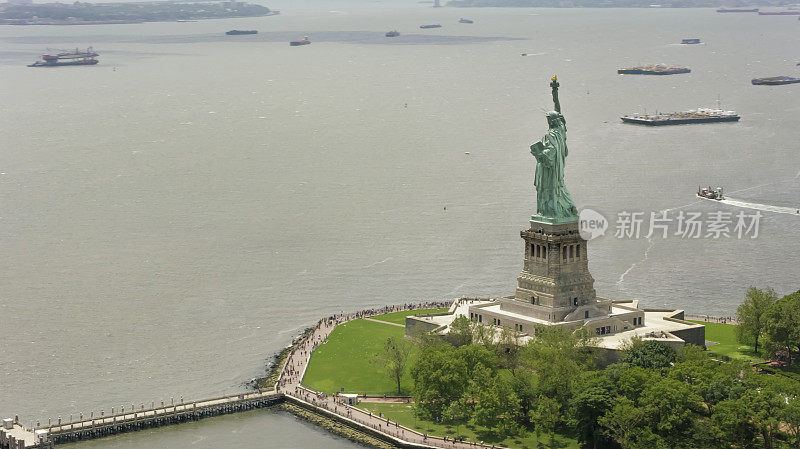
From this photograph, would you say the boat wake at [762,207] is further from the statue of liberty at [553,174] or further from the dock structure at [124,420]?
the dock structure at [124,420]

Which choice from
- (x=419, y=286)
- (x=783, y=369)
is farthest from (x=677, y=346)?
(x=419, y=286)

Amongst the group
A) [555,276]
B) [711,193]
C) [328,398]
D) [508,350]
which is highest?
[555,276]

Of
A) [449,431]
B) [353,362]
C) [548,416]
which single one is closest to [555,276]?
[353,362]

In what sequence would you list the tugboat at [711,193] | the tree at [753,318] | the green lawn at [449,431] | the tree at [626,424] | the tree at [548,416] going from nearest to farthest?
1. the tree at [626,424]
2. the green lawn at [449,431]
3. the tree at [548,416]
4. the tree at [753,318]
5. the tugboat at [711,193]

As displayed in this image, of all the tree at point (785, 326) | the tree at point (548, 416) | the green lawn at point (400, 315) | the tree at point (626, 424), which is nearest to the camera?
the tree at point (626, 424)

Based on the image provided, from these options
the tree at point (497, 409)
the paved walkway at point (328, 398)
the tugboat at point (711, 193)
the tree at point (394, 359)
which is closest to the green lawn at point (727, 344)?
the tree at point (497, 409)

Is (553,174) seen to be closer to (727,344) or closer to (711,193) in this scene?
(727,344)
